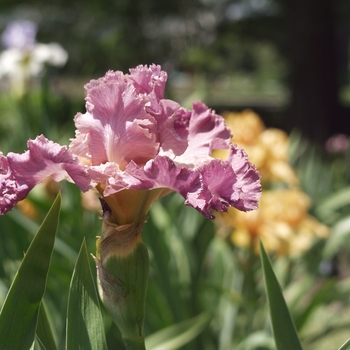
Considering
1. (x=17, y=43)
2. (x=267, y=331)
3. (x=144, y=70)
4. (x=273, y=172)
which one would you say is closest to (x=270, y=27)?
(x=17, y=43)

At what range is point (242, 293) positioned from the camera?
52.8 inches

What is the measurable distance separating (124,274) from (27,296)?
9 centimetres

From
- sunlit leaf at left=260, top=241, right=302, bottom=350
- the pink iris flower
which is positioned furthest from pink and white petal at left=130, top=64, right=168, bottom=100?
sunlit leaf at left=260, top=241, right=302, bottom=350

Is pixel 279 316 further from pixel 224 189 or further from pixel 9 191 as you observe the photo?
pixel 9 191

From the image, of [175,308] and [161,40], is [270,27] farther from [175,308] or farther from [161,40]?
[175,308]

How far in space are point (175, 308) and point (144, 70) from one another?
28.4 inches

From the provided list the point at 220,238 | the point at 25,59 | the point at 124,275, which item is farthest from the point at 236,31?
the point at 124,275

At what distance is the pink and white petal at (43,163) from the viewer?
0.43 meters

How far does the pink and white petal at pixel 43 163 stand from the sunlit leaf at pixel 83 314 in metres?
0.09

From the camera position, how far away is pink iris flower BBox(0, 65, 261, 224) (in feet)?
1.35

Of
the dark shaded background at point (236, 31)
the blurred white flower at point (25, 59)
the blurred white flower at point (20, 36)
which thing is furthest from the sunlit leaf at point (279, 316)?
the dark shaded background at point (236, 31)

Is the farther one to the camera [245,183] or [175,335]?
[175,335]

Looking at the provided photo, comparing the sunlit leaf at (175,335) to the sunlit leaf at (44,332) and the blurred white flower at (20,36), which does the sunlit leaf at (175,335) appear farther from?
the blurred white flower at (20,36)

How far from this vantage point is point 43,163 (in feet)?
1.42
